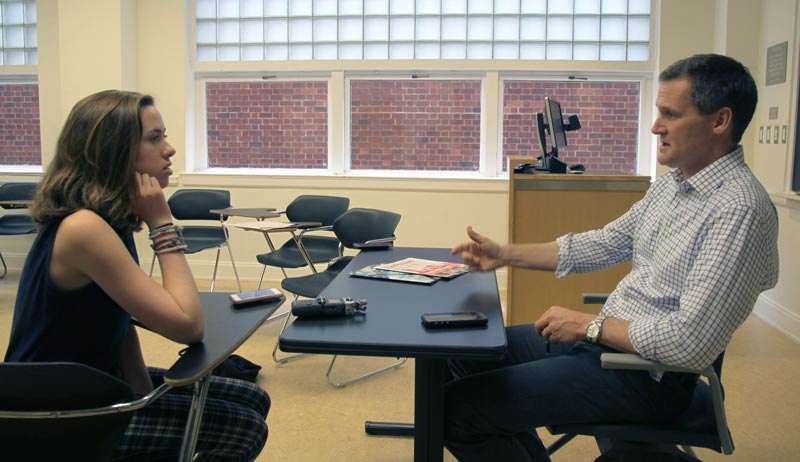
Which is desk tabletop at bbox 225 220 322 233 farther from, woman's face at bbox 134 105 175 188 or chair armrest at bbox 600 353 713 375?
chair armrest at bbox 600 353 713 375

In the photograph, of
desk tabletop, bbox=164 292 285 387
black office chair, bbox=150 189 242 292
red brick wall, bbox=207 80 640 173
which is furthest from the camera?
red brick wall, bbox=207 80 640 173

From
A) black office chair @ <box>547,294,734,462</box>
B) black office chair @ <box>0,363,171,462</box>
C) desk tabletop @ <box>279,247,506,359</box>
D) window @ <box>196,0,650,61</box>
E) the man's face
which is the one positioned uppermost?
window @ <box>196,0,650,61</box>

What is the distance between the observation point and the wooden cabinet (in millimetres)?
3672

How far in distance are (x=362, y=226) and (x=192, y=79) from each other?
303cm

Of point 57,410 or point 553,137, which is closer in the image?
point 57,410

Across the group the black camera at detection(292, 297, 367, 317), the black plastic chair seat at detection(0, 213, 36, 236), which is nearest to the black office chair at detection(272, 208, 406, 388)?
the black camera at detection(292, 297, 367, 317)

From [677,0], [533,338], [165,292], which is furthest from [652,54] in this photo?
[165,292]

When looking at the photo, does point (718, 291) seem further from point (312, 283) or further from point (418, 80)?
point (418, 80)

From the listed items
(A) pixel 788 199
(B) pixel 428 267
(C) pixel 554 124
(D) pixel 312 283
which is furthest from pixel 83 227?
(A) pixel 788 199

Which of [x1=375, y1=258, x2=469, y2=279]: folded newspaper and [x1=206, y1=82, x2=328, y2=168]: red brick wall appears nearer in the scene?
[x1=375, y1=258, x2=469, y2=279]: folded newspaper

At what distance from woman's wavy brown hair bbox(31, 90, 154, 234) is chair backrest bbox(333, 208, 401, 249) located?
7.39ft

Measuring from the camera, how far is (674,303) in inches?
69.9

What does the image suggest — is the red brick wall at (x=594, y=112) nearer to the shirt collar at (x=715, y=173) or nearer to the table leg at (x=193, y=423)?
the shirt collar at (x=715, y=173)

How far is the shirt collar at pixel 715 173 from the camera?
175 cm
